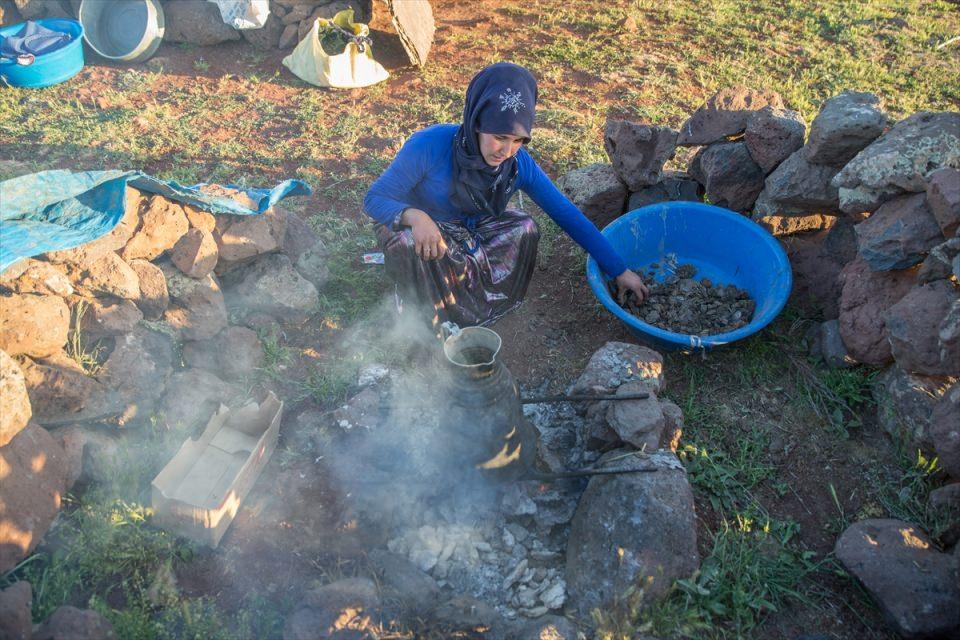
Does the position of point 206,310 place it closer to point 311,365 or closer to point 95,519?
point 311,365

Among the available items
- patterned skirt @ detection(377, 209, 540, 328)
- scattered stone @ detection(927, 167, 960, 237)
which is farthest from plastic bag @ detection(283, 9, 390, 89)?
scattered stone @ detection(927, 167, 960, 237)

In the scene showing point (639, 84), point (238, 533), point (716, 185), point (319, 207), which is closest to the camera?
point (238, 533)

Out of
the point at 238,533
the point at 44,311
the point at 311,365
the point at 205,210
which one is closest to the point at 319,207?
the point at 205,210

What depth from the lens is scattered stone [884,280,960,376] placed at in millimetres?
2824

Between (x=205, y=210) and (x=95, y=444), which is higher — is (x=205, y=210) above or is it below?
above

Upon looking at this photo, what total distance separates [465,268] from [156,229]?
156 cm

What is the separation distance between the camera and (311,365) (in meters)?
3.57

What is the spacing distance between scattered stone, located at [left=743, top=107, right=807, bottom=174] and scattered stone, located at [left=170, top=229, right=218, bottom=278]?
3.12 metres

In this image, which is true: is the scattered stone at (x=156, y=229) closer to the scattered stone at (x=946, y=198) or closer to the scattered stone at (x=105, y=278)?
the scattered stone at (x=105, y=278)

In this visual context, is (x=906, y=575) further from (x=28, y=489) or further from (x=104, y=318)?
(x=104, y=318)

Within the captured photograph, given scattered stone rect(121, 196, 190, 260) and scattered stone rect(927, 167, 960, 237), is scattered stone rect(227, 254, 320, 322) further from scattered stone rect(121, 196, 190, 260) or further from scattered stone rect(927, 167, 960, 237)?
scattered stone rect(927, 167, 960, 237)

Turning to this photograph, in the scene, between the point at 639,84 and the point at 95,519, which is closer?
the point at 95,519

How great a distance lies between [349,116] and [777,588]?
4.73 meters

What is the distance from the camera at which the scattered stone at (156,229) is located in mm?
3178
